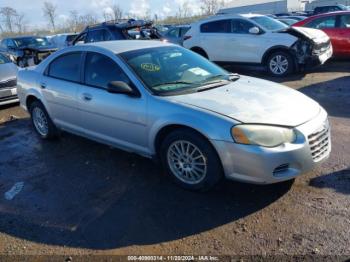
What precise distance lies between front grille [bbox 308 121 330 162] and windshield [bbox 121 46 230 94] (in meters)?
1.37

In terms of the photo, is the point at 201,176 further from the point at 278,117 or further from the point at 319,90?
the point at 319,90

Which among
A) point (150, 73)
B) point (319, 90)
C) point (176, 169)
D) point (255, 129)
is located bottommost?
point (319, 90)

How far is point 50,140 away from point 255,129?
381 centimetres

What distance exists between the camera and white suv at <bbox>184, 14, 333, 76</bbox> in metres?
9.52

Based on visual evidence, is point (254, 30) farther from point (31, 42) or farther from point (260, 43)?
point (31, 42)

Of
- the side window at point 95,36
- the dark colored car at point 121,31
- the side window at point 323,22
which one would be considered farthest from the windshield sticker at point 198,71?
the side window at point 323,22

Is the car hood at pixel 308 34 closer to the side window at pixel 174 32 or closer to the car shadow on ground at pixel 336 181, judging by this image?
the side window at pixel 174 32

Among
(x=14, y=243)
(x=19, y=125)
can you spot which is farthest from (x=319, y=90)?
(x=14, y=243)

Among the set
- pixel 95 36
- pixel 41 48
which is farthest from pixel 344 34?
pixel 41 48

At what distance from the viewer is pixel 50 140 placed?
5.96m

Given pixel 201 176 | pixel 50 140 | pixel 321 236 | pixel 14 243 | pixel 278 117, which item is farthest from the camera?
pixel 50 140

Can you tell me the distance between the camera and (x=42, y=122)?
595 centimetres

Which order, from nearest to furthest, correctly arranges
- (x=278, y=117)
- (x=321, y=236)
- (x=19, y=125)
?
(x=321, y=236) → (x=278, y=117) → (x=19, y=125)

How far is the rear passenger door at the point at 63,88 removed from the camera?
4992 millimetres
